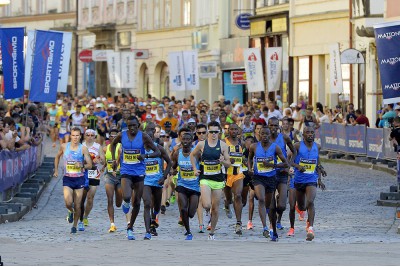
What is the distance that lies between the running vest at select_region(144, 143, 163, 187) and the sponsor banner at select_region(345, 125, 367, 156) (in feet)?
55.4

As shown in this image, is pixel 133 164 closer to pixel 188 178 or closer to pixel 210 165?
pixel 188 178

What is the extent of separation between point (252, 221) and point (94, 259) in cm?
707

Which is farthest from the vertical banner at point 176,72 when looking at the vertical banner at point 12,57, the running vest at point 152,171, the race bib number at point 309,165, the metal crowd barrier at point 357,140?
the race bib number at point 309,165

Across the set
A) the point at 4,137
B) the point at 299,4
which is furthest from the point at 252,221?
the point at 299,4

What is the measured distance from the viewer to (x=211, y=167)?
20812mm

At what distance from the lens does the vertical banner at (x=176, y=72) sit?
4778 cm

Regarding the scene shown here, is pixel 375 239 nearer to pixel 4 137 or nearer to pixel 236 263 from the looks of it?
pixel 236 263

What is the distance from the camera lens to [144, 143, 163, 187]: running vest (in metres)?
21.1

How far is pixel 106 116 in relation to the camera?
44.4 metres

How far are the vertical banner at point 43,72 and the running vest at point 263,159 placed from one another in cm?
1154

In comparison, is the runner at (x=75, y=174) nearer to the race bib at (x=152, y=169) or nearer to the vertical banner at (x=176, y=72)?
the race bib at (x=152, y=169)

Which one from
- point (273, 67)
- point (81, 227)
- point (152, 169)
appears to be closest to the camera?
point (152, 169)

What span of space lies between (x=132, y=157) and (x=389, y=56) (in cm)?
624

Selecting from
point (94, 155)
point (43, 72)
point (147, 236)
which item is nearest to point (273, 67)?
point (43, 72)
